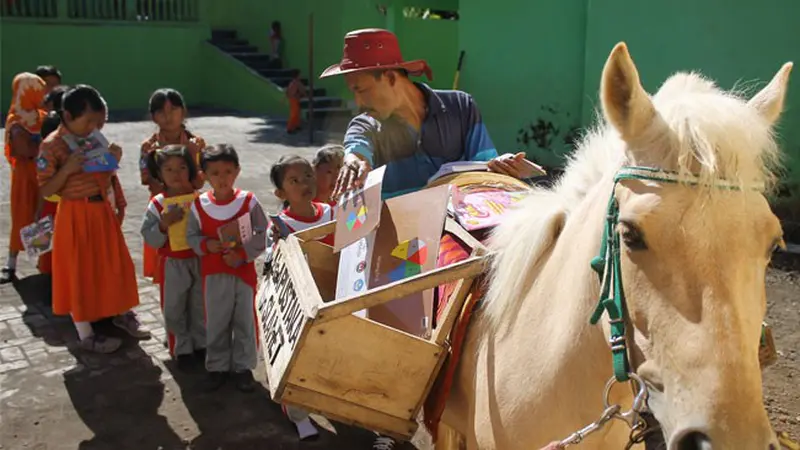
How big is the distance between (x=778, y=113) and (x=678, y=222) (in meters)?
0.55

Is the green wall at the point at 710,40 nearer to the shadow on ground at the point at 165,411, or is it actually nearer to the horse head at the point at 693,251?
the shadow on ground at the point at 165,411

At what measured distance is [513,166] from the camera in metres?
2.98

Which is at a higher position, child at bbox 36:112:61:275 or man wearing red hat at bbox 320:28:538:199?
man wearing red hat at bbox 320:28:538:199

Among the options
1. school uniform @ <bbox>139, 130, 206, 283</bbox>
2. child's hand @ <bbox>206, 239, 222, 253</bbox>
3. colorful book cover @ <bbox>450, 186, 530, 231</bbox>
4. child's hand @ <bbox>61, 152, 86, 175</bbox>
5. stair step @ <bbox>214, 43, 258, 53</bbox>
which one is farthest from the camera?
stair step @ <bbox>214, 43, 258, 53</bbox>

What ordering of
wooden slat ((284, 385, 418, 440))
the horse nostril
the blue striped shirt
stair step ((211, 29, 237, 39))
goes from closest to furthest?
1. the horse nostril
2. wooden slat ((284, 385, 418, 440))
3. the blue striped shirt
4. stair step ((211, 29, 237, 39))

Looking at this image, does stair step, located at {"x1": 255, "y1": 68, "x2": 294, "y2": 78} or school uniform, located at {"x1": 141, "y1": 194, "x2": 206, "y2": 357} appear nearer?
school uniform, located at {"x1": 141, "y1": 194, "x2": 206, "y2": 357}

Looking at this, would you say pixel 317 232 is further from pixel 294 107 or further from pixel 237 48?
pixel 237 48

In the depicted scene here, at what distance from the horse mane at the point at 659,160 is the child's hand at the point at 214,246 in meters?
2.39

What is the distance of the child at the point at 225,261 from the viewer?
4.35 m

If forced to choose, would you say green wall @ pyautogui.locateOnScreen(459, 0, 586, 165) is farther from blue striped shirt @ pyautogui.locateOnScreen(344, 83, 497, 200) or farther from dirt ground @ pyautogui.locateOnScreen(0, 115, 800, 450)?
blue striped shirt @ pyautogui.locateOnScreen(344, 83, 497, 200)

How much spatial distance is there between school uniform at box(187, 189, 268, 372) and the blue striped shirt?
1.40 m

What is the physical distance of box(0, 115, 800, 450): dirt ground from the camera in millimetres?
4055

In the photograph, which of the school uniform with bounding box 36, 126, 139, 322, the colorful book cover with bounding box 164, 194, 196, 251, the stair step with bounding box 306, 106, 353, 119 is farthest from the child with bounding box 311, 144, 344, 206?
the stair step with bounding box 306, 106, 353, 119

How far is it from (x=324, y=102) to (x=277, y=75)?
2.73 meters
